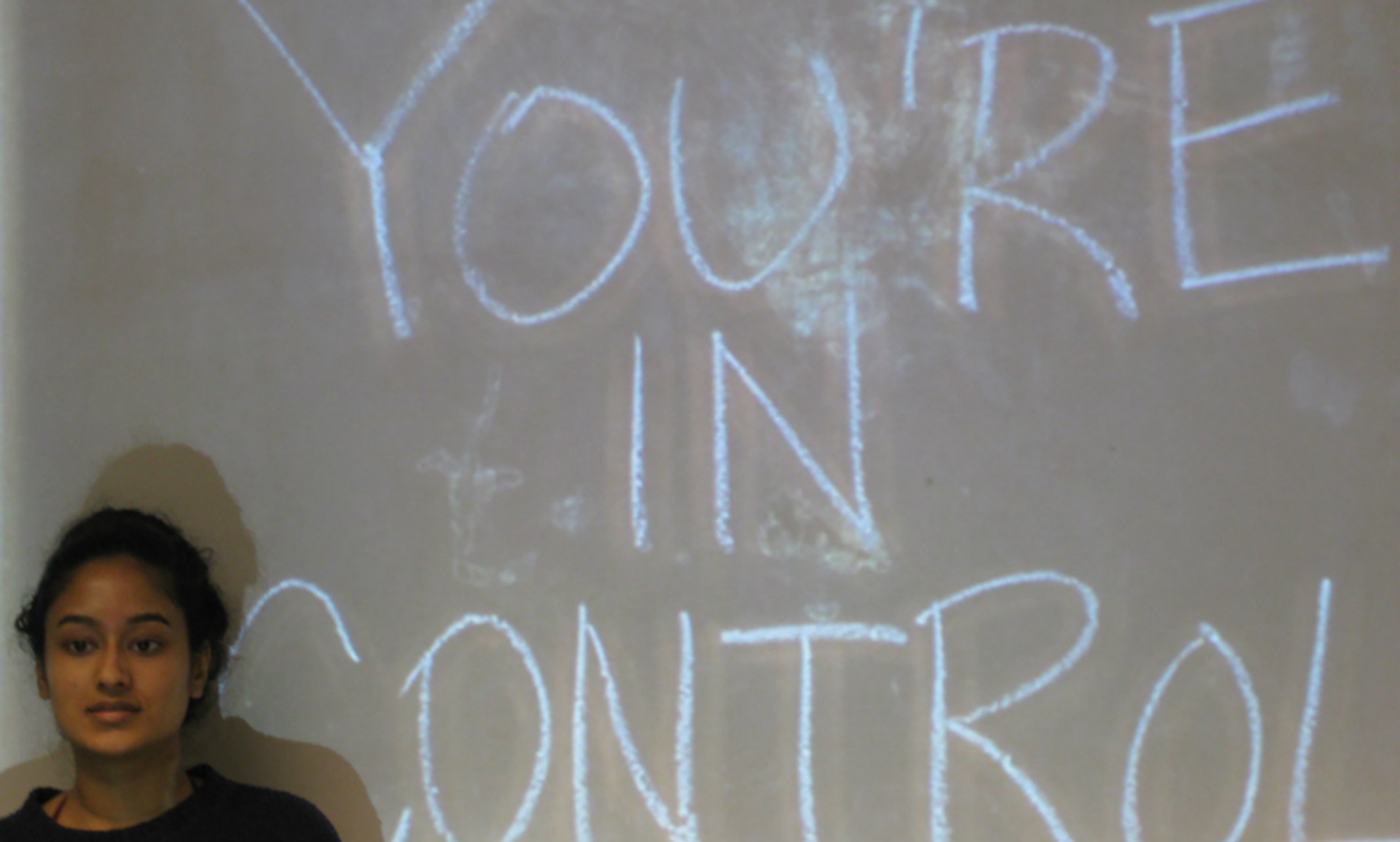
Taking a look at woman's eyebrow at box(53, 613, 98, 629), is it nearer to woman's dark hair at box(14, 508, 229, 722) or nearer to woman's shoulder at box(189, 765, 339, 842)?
woman's dark hair at box(14, 508, 229, 722)

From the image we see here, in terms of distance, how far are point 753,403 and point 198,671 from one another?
0.82 m

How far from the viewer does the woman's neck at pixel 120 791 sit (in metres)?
1.67

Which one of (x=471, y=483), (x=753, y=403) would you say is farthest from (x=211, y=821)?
(x=753, y=403)

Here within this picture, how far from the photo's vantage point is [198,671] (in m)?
1.73

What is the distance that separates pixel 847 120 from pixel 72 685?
1229mm

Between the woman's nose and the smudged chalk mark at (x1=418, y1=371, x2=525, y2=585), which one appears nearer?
the woman's nose

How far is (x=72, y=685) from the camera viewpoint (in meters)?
1.62

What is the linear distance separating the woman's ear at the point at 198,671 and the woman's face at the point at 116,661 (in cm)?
1

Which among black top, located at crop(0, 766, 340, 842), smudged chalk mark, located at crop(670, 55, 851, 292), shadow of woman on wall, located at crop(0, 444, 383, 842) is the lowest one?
black top, located at crop(0, 766, 340, 842)

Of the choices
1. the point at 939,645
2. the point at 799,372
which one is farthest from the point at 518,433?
the point at 939,645

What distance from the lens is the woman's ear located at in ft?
5.64

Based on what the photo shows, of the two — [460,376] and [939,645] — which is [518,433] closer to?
[460,376]

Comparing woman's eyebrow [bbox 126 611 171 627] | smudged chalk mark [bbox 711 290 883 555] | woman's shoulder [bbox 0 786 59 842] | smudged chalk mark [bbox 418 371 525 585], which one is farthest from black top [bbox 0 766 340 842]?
smudged chalk mark [bbox 711 290 883 555]

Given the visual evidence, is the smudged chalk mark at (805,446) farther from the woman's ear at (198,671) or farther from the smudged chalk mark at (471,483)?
the woman's ear at (198,671)
